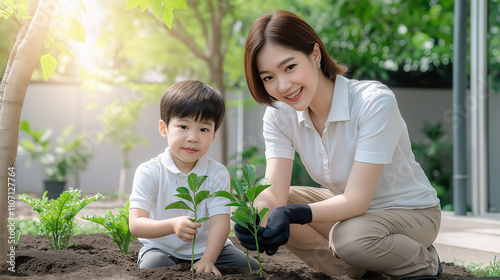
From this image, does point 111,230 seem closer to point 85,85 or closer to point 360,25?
point 85,85

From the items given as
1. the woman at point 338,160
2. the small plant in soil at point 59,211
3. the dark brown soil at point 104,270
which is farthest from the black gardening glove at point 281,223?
the small plant in soil at point 59,211

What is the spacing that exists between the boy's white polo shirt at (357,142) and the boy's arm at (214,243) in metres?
0.40

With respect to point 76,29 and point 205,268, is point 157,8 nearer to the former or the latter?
point 76,29

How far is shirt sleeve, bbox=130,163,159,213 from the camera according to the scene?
1.93 metres

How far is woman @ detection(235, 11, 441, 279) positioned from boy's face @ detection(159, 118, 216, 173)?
269mm

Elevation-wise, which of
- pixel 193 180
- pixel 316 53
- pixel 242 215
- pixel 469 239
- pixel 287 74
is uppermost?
pixel 316 53

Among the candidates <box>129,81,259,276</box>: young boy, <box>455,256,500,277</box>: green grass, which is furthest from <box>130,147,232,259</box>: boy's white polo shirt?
<box>455,256,500,277</box>: green grass

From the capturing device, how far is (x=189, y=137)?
192 cm

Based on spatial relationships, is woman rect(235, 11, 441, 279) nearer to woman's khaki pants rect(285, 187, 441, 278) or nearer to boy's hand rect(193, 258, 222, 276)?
woman's khaki pants rect(285, 187, 441, 278)

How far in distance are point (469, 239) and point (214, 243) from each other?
5.93 feet

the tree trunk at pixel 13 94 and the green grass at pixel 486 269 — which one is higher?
the tree trunk at pixel 13 94

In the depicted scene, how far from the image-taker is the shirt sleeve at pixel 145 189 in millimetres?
1931

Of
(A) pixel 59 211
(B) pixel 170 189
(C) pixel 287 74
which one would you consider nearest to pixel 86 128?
(A) pixel 59 211

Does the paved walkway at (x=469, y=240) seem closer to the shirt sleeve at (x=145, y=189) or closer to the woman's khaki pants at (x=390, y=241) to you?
the woman's khaki pants at (x=390, y=241)
